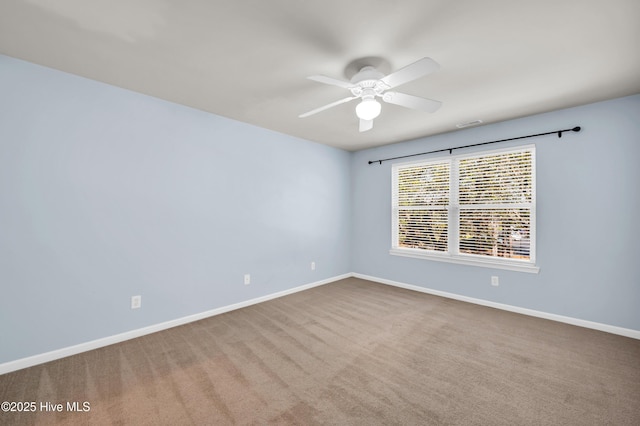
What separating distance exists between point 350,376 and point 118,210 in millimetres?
2662

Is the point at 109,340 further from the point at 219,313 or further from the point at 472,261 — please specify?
the point at 472,261

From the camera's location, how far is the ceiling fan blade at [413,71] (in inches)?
65.3

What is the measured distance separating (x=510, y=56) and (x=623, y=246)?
2.44 m

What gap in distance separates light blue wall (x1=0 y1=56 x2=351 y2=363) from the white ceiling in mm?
358

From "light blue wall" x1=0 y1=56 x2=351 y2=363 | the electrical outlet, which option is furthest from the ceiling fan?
the electrical outlet

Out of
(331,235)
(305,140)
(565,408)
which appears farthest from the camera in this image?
(331,235)

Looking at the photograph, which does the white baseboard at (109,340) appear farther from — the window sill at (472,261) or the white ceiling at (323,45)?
the white ceiling at (323,45)

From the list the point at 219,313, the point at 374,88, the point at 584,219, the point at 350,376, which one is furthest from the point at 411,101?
the point at 219,313

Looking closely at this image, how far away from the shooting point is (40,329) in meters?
2.30

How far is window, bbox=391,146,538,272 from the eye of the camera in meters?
3.47

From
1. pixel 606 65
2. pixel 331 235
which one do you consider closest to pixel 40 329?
pixel 331 235

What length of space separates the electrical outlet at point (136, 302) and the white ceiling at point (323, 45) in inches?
84.0

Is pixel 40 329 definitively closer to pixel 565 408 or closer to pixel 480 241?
pixel 565 408

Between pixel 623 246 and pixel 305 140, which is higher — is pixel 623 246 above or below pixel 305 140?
below
